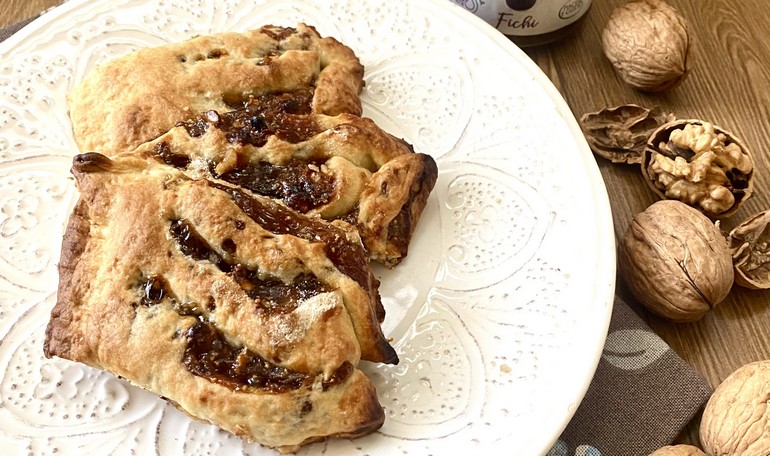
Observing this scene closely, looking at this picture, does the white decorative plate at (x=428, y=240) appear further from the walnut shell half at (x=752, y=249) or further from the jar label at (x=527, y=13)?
the walnut shell half at (x=752, y=249)

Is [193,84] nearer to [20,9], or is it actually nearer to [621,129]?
[20,9]

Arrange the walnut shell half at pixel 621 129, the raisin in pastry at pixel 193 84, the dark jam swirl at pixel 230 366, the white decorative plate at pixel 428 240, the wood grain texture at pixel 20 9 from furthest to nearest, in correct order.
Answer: the wood grain texture at pixel 20 9 → the walnut shell half at pixel 621 129 → the raisin in pastry at pixel 193 84 → the white decorative plate at pixel 428 240 → the dark jam swirl at pixel 230 366

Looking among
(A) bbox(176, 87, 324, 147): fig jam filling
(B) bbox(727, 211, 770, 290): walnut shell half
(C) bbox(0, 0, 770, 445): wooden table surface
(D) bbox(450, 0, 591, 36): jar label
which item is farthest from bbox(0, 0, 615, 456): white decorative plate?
(B) bbox(727, 211, 770, 290): walnut shell half

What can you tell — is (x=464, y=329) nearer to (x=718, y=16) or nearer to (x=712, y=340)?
(x=712, y=340)

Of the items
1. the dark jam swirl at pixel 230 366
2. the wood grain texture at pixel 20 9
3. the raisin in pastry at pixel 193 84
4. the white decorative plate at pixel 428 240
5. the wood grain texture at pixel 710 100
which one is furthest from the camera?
the wood grain texture at pixel 20 9

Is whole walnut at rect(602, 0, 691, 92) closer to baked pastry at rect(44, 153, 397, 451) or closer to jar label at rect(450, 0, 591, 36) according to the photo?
jar label at rect(450, 0, 591, 36)

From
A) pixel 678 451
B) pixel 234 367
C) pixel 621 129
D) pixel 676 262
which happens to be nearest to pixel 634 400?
pixel 678 451

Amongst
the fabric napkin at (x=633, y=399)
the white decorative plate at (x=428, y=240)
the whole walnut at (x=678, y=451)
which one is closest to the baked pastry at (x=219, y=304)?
the white decorative plate at (x=428, y=240)
